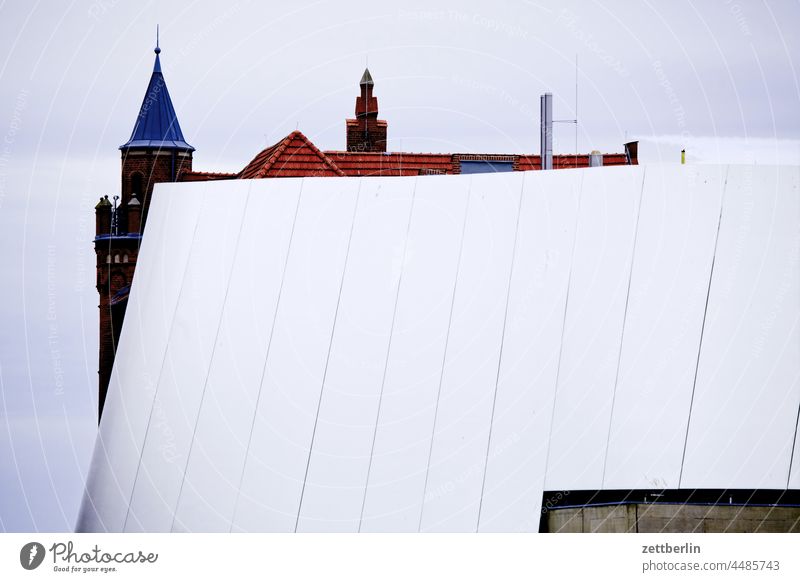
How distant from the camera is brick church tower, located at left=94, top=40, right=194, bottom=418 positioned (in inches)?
902

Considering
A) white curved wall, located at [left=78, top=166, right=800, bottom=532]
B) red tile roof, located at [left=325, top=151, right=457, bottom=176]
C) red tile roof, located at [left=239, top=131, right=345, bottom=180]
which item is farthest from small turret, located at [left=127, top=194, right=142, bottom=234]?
white curved wall, located at [left=78, top=166, right=800, bottom=532]

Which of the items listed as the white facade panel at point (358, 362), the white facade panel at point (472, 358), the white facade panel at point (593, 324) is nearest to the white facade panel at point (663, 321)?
the white facade panel at point (593, 324)

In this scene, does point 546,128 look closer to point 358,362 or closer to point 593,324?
point 593,324

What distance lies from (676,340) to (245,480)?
4882 millimetres

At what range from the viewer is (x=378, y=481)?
16.2m

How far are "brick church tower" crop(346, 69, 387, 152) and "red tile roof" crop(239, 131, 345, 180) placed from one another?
4.19 m

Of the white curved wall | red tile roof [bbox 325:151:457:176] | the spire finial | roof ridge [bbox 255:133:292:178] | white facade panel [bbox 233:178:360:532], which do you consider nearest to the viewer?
the white curved wall

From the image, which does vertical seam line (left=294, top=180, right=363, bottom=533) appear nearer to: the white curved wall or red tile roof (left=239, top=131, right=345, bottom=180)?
the white curved wall

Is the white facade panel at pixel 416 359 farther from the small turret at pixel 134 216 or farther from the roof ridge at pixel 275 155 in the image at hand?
the small turret at pixel 134 216

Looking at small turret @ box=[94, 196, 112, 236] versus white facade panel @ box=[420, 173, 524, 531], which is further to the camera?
small turret @ box=[94, 196, 112, 236]

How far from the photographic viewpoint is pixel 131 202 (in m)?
23.2
